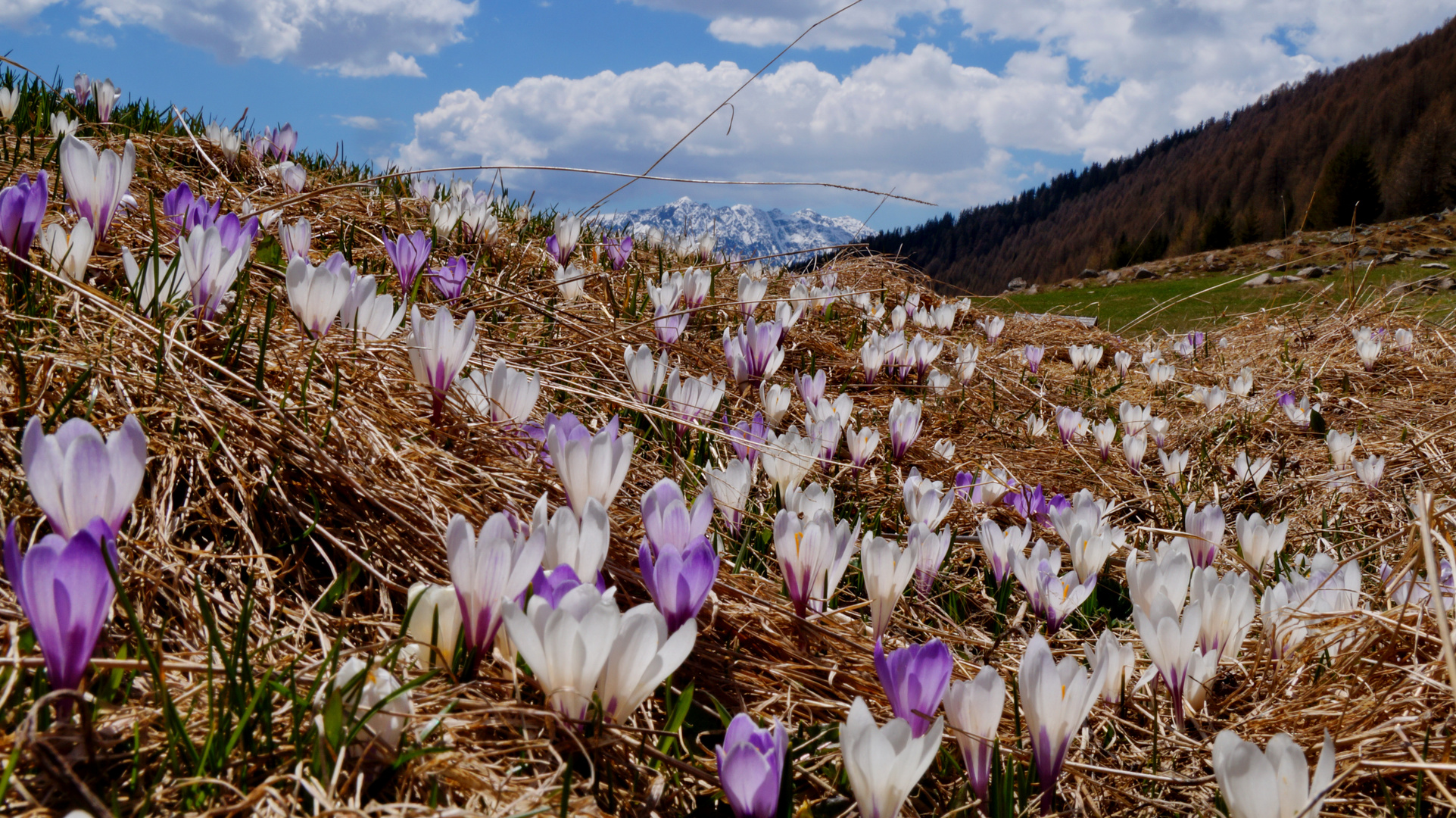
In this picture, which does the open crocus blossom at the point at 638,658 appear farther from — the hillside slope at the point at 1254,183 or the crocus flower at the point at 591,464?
the hillside slope at the point at 1254,183

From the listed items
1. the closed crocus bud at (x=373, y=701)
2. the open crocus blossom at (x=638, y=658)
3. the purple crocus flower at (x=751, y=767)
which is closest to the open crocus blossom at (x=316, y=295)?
the closed crocus bud at (x=373, y=701)

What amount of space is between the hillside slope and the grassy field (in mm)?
27648

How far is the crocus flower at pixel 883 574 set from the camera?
1449 mm

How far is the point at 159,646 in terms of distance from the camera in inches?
37.9

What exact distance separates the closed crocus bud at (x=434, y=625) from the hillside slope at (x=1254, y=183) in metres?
38.6

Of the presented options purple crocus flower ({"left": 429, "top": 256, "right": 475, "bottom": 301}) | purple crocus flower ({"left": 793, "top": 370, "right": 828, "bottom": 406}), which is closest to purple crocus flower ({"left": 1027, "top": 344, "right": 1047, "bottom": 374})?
purple crocus flower ({"left": 793, "top": 370, "right": 828, "bottom": 406})

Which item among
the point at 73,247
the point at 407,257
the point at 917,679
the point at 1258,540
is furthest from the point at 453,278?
the point at 1258,540

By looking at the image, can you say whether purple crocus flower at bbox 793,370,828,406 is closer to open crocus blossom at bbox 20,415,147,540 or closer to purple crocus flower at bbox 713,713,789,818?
purple crocus flower at bbox 713,713,789,818

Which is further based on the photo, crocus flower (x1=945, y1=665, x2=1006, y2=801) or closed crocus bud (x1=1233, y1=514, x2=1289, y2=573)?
closed crocus bud (x1=1233, y1=514, x2=1289, y2=573)

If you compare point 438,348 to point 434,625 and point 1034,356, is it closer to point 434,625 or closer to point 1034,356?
point 434,625

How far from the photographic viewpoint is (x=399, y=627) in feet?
4.11

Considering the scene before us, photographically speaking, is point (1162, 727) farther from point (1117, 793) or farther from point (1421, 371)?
point (1421, 371)

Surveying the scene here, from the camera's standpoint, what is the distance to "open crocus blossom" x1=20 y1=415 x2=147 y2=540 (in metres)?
0.85

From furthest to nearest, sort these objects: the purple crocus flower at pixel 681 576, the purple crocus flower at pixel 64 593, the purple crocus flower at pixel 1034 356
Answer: the purple crocus flower at pixel 1034 356 → the purple crocus flower at pixel 681 576 → the purple crocus flower at pixel 64 593
